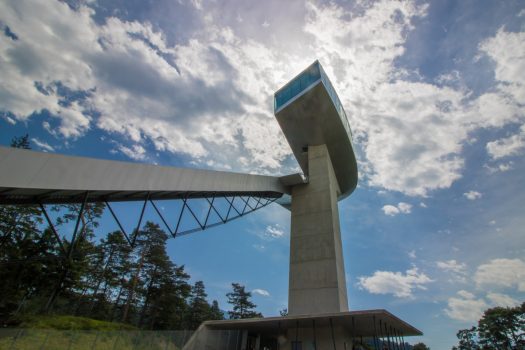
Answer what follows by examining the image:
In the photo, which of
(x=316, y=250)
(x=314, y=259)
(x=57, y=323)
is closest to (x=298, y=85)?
(x=316, y=250)

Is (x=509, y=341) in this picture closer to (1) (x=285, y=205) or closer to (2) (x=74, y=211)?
(1) (x=285, y=205)

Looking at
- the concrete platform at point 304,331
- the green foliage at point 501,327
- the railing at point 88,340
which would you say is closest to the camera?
the railing at point 88,340

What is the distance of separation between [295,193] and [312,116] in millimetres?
5973

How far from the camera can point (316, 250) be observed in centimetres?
1833

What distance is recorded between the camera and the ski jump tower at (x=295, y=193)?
7.61m

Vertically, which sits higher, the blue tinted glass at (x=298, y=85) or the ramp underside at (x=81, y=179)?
the blue tinted glass at (x=298, y=85)

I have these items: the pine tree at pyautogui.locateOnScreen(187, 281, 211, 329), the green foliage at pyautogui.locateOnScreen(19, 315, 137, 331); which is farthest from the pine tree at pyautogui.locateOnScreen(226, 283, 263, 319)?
the green foliage at pyautogui.locateOnScreen(19, 315, 137, 331)

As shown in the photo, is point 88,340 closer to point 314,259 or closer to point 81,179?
point 81,179

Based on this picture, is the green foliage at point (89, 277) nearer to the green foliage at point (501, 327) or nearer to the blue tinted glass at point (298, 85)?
the blue tinted glass at point (298, 85)

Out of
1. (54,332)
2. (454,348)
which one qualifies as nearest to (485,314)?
(454,348)

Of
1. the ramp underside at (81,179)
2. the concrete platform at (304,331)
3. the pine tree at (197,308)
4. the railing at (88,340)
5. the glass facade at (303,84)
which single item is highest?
the glass facade at (303,84)

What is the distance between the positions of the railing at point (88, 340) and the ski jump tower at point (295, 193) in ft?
5.16

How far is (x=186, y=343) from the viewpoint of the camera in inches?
567

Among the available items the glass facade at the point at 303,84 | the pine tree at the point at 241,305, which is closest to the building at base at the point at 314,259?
the glass facade at the point at 303,84
